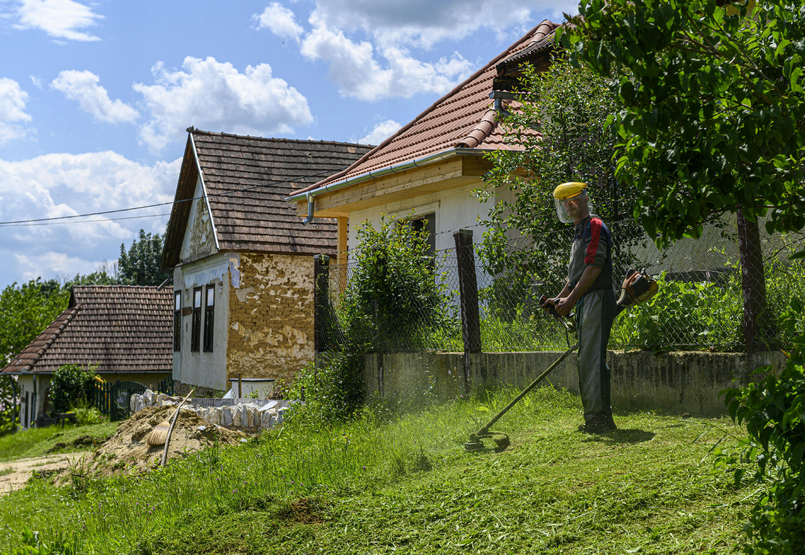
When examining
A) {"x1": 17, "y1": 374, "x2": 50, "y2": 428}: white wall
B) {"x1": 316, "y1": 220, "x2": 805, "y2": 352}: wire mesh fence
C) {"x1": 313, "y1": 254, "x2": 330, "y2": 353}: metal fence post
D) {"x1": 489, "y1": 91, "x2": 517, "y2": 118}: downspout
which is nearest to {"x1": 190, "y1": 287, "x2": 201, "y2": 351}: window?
{"x1": 17, "y1": 374, "x2": 50, "y2": 428}: white wall

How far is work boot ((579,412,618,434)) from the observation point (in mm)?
5797

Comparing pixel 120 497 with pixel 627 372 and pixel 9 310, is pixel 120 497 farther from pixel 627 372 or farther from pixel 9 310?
pixel 9 310

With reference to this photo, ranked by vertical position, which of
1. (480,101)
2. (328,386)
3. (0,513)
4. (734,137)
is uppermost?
(480,101)

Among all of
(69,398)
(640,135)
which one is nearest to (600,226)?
(640,135)

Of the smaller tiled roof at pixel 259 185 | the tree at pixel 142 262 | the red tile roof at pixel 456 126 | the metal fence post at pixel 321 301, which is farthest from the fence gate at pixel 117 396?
the tree at pixel 142 262

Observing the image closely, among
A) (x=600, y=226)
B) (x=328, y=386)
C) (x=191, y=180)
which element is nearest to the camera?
(x=600, y=226)

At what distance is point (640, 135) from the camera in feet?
8.84

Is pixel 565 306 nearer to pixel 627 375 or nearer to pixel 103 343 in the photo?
pixel 627 375

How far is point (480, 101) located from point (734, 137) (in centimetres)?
1090

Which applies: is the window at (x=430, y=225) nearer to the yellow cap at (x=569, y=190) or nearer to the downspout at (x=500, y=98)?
the downspout at (x=500, y=98)

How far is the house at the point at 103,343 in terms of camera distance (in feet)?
A: 99.7

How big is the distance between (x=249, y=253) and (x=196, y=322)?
14.4 feet

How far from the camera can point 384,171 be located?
1198 centimetres

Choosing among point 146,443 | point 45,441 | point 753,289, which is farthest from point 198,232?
point 753,289
